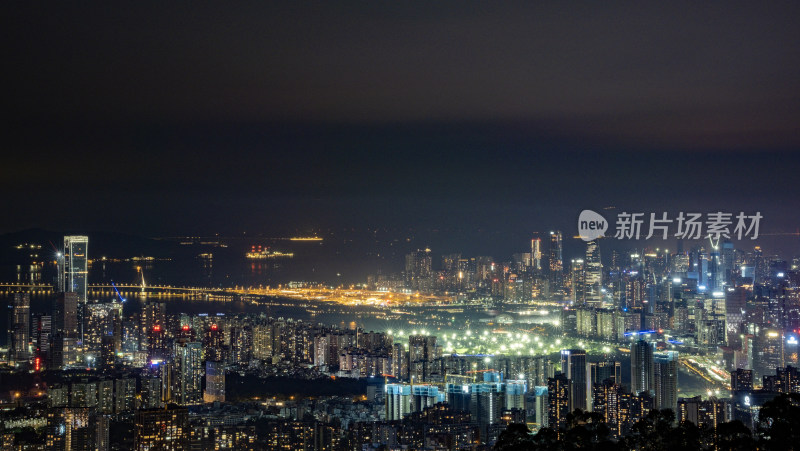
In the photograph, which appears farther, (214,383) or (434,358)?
(434,358)

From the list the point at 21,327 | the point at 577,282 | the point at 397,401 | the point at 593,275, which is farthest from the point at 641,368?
the point at 21,327

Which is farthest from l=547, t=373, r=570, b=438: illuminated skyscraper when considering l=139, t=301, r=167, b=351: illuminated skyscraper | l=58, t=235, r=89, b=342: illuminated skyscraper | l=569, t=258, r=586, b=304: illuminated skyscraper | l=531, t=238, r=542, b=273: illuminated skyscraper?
l=58, t=235, r=89, b=342: illuminated skyscraper

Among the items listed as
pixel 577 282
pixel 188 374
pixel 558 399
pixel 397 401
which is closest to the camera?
pixel 558 399

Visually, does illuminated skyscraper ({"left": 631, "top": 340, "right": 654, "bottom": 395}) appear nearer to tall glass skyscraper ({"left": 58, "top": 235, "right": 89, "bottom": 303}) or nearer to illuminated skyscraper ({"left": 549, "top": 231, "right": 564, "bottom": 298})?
illuminated skyscraper ({"left": 549, "top": 231, "right": 564, "bottom": 298})

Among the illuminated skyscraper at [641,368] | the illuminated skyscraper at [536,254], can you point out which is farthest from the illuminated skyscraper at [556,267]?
the illuminated skyscraper at [641,368]

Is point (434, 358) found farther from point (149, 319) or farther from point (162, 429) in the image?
point (149, 319)

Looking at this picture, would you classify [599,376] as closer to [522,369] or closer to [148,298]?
[522,369]

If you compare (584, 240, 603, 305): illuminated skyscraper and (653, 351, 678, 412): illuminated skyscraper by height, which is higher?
(584, 240, 603, 305): illuminated skyscraper

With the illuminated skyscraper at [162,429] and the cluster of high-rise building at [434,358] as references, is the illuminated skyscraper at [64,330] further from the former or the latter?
the illuminated skyscraper at [162,429]
